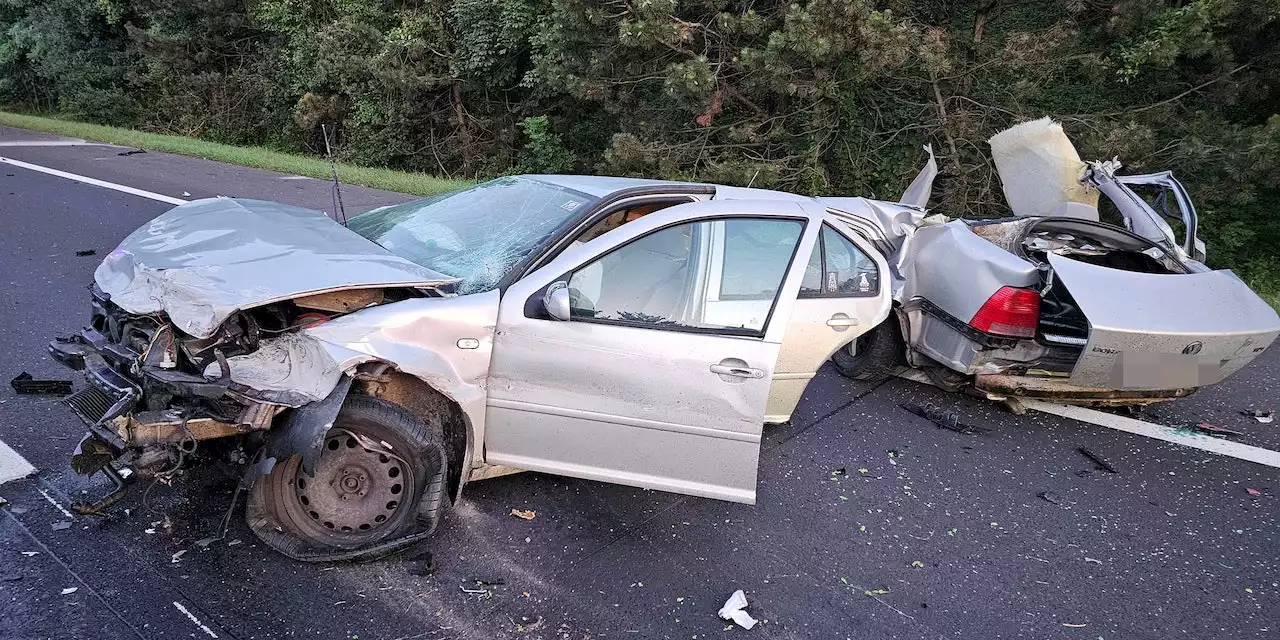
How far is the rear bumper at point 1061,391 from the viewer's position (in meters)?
4.63

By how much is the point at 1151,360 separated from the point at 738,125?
9.46 meters

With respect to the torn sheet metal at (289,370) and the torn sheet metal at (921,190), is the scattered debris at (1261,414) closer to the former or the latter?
the torn sheet metal at (921,190)

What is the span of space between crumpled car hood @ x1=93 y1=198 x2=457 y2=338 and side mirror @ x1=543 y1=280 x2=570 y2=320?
481 millimetres

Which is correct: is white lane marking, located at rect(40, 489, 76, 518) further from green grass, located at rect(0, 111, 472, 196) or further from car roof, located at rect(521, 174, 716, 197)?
green grass, located at rect(0, 111, 472, 196)

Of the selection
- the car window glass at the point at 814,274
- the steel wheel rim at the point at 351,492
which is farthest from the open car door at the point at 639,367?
the car window glass at the point at 814,274

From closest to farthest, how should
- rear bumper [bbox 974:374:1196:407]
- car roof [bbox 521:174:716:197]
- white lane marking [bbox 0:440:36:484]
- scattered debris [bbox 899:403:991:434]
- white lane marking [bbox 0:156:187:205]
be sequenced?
white lane marking [bbox 0:440:36:484]
car roof [bbox 521:174:716:197]
rear bumper [bbox 974:374:1196:407]
scattered debris [bbox 899:403:991:434]
white lane marking [bbox 0:156:187:205]

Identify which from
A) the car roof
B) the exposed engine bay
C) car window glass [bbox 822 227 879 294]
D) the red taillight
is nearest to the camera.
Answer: the exposed engine bay

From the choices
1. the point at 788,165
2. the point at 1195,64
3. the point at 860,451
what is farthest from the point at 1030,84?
the point at 860,451

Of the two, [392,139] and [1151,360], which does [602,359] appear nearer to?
[1151,360]

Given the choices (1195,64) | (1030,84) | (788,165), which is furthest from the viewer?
(788,165)

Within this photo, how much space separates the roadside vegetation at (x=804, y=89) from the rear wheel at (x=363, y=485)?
9056 millimetres

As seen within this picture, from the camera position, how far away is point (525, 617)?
2.85m

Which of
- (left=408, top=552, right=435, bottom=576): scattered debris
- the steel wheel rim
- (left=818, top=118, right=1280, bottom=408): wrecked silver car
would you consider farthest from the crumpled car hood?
(left=818, top=118, right=1280, bottom=408): wrecked silver car

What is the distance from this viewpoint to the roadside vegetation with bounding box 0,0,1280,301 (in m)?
9.77
